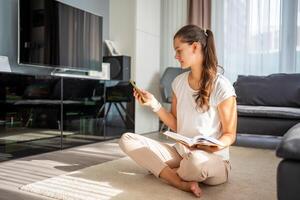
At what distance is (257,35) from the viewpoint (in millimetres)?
3807

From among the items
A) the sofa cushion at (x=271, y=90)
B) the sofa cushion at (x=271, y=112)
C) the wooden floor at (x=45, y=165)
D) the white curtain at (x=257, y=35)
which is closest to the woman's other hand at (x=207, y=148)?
the wooden floor at (x=45, y=165)

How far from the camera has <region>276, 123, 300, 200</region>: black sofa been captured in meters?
1.04

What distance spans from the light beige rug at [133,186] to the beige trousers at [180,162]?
0.07 m

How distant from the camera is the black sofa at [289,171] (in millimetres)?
1037

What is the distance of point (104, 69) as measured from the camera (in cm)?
352

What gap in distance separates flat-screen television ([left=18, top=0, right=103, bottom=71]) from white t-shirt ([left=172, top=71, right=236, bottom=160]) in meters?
1.59

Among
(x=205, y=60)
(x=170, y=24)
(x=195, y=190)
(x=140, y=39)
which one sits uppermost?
(x=170, y=24)

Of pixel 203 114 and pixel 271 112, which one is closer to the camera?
pixel 203 114

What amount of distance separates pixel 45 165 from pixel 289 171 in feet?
5.02

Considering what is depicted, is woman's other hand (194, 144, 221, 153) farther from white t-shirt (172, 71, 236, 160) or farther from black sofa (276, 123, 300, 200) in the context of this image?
black sofa (276, 123, 300, 200)

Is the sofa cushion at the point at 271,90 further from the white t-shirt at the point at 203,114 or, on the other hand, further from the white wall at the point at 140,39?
the white t-shirt at the point at 203,114

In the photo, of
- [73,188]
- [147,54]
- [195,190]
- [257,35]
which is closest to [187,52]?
[195,190]

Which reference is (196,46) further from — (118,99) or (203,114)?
(118,99)

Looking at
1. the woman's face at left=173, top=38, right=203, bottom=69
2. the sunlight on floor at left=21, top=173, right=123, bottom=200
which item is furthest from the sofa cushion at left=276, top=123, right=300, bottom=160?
the sunlight on floor at left=21, top=173, right=123, bottom=200
